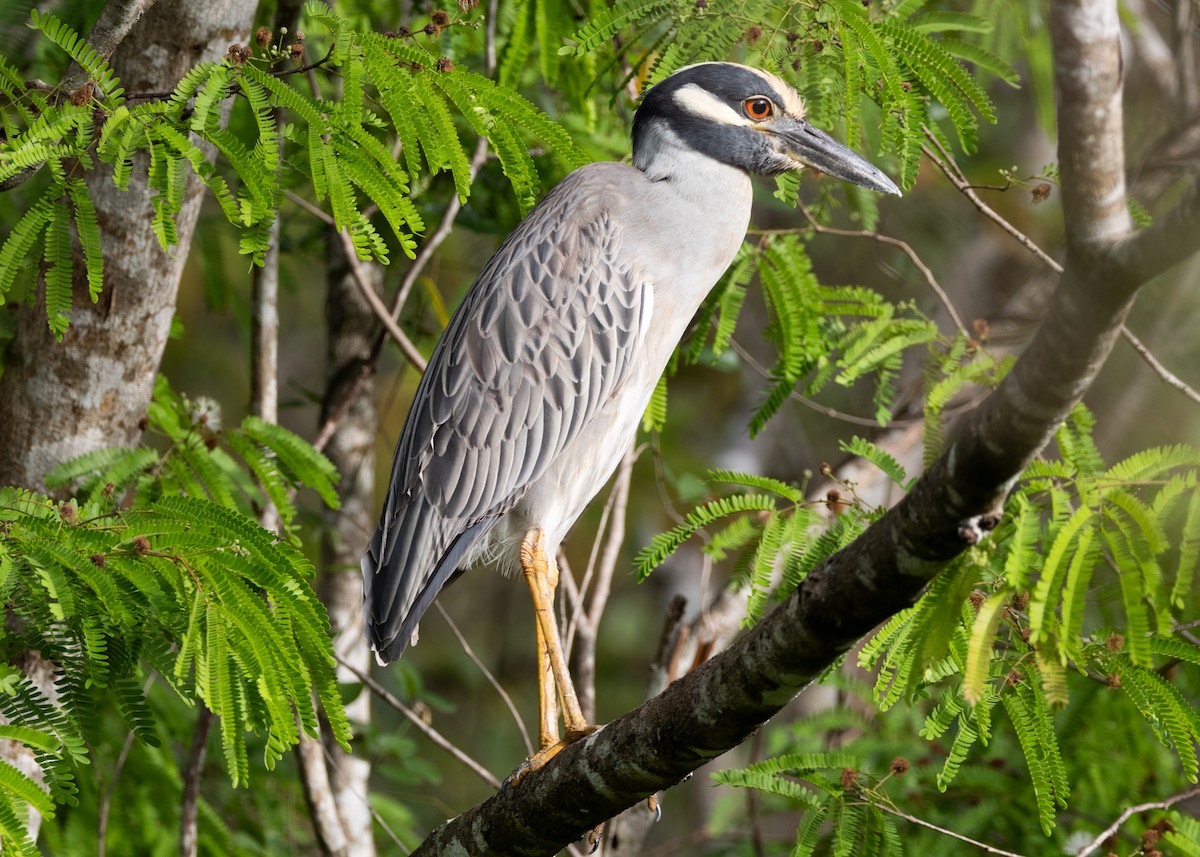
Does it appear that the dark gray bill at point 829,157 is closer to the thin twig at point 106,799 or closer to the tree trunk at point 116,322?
the tree trunk at point 116,322

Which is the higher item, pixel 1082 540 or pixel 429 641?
pixel 1082 540

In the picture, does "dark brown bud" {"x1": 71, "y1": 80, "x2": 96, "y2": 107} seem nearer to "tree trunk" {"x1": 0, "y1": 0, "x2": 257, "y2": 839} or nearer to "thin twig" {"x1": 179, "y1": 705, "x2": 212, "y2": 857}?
"tree trunk" {"x1": 0, "y1": 0, "x2": 257, "y2": 839}

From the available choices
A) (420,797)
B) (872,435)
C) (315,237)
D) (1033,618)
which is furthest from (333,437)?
(1033,618)

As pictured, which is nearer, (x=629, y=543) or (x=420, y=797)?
(x=420, y=797)

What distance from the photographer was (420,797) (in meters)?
5.69

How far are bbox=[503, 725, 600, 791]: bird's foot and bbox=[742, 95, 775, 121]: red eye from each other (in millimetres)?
2157

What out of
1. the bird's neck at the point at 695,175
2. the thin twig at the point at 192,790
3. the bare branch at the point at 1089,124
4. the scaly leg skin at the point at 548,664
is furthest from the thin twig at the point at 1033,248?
the thin twig at the point at 192,790

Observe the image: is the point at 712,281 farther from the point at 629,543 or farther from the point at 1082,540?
the point at 629,543

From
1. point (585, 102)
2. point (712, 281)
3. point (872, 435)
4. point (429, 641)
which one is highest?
point (585, 102)

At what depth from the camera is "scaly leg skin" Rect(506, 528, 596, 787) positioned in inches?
152

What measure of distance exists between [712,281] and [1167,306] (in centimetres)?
199

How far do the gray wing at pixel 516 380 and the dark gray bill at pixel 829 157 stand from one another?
2.15 feet

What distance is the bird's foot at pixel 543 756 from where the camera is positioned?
350cm

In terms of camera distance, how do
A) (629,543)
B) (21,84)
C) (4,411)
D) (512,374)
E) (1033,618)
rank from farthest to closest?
(629,543) → (512,374) → (4,411) → (21,84) → (1033,618)
